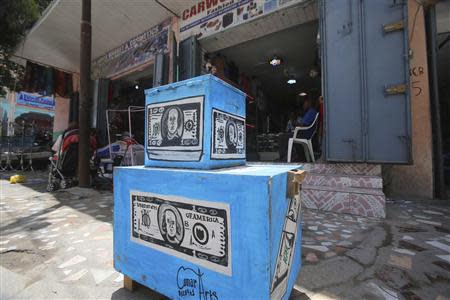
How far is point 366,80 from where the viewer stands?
12.4ft

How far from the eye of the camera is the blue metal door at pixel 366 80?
356 centimetres

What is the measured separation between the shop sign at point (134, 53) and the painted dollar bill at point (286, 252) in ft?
21.3

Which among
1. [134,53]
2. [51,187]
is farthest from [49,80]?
[51,187]

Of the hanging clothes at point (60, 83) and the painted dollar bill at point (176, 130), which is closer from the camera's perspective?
the painted dollar bill at point (176, 130)

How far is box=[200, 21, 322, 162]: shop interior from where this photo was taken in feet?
20.6

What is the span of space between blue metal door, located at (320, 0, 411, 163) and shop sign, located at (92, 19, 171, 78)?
4582 mm

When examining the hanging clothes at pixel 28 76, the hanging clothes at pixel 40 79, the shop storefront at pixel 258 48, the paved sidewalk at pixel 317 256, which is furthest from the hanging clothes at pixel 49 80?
the paved sidewalk at pixel 317 256

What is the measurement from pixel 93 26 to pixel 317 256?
8.94m

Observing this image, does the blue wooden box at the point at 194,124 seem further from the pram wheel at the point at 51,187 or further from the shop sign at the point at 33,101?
the shop sign at the point at 33,101

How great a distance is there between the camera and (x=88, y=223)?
3.22 meters

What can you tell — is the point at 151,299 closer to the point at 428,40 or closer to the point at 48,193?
the point at 48,193

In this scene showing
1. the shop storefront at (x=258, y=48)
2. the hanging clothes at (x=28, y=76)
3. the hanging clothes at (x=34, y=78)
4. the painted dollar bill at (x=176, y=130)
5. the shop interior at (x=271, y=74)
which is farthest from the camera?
the hanging clothes at (x=34, y=78)
